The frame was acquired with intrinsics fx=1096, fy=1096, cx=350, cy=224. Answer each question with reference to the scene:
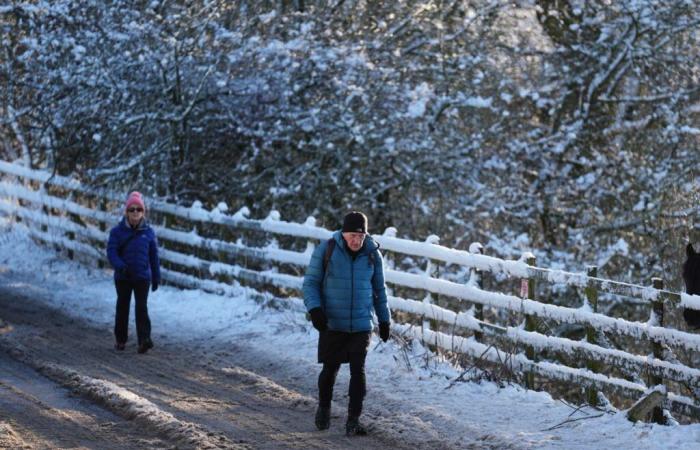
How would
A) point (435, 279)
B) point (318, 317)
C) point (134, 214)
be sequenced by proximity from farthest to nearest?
1. point (134, 214)
2. point (435, 279)
3. point (318, 317)

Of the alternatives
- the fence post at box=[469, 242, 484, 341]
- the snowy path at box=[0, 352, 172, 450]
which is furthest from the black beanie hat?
the fence post at box=[469, 242, 484, 341]

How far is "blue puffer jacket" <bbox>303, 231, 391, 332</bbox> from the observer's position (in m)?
8.19

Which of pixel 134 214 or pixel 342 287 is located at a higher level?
pixel 134 214

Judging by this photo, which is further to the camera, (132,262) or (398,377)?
(132,262)

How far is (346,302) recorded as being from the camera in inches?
323

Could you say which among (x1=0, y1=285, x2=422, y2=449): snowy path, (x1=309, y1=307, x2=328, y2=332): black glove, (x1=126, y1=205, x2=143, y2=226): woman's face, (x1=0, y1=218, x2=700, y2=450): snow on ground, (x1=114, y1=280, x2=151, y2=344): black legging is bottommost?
(x1=0, y1=285, x2=422, y2=449): snowy path

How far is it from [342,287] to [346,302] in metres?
0.12

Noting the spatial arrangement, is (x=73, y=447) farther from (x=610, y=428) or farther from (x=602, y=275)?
(x=602, y=275)

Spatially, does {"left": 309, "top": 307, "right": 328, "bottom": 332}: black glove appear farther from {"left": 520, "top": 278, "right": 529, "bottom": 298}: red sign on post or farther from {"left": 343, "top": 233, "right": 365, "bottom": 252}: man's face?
{"left": 520, "top": 278, "right": 529, "bottom": 298}: red sign on post

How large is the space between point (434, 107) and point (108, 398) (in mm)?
10189

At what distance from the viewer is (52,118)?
1744 centimetres

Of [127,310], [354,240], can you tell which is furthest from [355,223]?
[127,310]

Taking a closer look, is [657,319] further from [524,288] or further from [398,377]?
[398,377]

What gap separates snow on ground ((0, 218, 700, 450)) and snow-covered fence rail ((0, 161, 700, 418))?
0.35 metres
